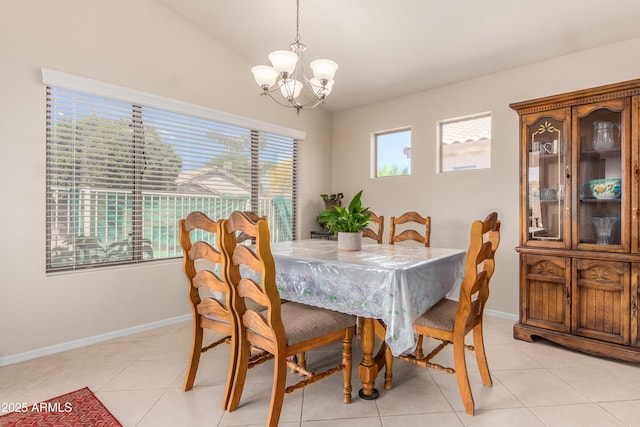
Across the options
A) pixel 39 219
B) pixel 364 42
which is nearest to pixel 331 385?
pixel 39 219

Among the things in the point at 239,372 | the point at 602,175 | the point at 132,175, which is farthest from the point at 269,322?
the point at 602,175

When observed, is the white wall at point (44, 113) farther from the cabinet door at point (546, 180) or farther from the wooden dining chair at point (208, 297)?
the cabinet door at point (546, 180)

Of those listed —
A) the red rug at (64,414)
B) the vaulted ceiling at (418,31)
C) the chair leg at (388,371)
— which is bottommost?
the red rug at (64,414)

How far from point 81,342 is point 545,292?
3711mm

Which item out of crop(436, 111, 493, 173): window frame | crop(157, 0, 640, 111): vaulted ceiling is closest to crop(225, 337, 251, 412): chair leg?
crop(157, 0, 640, 111): vaulted ceiling

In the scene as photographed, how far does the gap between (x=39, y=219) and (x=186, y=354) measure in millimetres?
1477

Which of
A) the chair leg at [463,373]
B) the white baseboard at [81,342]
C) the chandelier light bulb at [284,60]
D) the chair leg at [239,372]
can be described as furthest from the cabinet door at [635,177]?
the white baseboard at [81,342]

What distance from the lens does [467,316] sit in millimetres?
1740

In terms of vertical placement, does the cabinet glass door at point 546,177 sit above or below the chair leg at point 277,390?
above

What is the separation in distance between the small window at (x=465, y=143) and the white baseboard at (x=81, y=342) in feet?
10.7

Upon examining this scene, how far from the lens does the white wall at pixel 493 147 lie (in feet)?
9.77

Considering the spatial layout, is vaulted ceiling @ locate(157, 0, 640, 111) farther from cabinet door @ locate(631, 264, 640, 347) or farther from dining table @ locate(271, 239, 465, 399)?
dining table @ locate(271, 239, 465, 399)

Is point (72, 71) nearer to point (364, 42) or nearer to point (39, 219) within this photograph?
point (39, 219)

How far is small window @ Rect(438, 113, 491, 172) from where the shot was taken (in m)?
3.57
